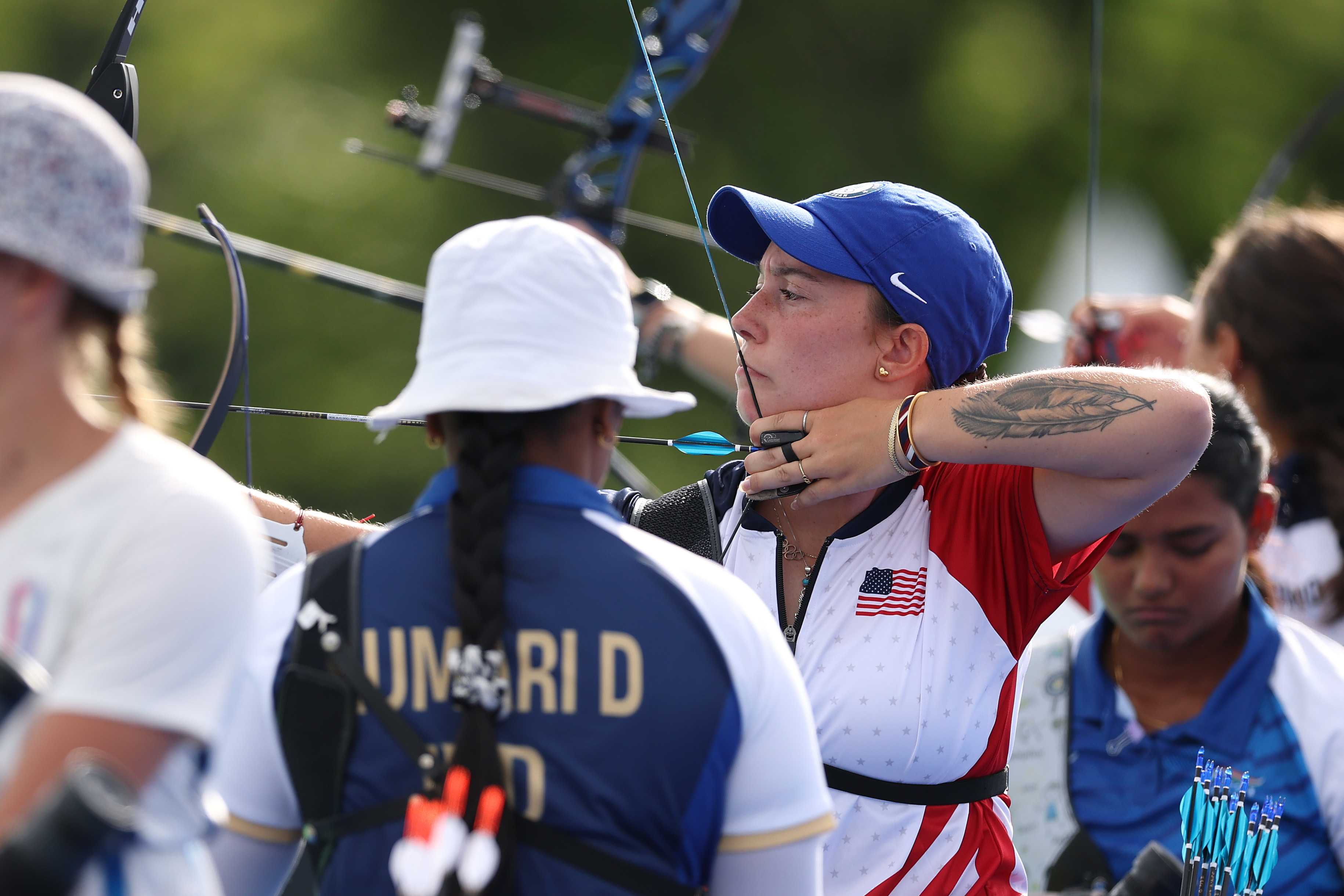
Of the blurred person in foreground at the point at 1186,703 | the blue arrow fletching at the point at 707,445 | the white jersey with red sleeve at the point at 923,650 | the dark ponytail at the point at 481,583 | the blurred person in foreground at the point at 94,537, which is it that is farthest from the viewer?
the blurred person in foreground at the point at 1186,703

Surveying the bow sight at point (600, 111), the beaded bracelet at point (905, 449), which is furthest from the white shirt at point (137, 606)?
the bow sight at point (600, 111)

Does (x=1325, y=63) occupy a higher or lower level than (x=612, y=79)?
higher

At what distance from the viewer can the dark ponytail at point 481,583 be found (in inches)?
48.4

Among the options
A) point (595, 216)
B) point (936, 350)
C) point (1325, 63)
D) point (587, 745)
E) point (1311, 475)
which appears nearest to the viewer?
point (587, 745)

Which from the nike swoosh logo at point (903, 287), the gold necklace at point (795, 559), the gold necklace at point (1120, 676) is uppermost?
the nike swoosh logo at point (903, 287)

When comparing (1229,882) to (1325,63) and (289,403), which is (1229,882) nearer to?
(289,403)

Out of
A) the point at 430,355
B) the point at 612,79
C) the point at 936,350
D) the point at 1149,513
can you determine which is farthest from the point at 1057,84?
the point at 430,355

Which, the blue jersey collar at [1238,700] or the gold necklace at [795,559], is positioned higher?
the gold necklace at [795,559]

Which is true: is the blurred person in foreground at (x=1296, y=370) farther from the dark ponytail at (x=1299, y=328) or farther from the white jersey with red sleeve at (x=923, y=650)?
the white jersey with red sleeve at (x=923, y=650)

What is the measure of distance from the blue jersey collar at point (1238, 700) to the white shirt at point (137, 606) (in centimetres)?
200

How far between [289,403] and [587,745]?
783 centimetres

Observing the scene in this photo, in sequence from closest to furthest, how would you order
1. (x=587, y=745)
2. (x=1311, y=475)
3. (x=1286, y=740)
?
(x=587, y=745)
(x=1286, y=740)
(x=1311, y=475)

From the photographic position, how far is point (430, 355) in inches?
52.5

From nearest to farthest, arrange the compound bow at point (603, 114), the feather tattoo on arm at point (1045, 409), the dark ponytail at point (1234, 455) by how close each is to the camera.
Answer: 1. the feather tattoo on arm at point (1045, 409)
2. the dark ponytail at point (1234, 455)
3. the compound bow at point (603, 114)
